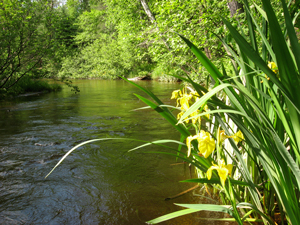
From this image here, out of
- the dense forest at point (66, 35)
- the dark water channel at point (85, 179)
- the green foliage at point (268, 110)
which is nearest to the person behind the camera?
the green foliage at point (268, 110)

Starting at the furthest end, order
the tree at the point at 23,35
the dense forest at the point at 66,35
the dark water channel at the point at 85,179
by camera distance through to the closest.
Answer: the tree at the point at 23,35 < the dense forest at the point at 66,35 < the dark water channel at the point at 85,179

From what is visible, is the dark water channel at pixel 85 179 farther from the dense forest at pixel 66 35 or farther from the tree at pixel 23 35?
the tree at pixel 23 35

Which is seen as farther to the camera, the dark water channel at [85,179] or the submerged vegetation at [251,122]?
the dark water channel at [85,179]

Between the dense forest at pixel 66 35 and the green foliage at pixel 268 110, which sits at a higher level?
the dense forest at pixel 66 35

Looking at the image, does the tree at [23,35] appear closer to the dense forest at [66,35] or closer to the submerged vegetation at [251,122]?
the dense forest at [66,35]

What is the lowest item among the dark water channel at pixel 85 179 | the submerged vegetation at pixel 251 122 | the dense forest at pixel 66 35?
the dark water channel at pixel 85 179

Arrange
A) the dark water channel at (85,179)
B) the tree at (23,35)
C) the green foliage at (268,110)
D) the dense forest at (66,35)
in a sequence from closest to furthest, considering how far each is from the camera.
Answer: the green foliage at (268,110)
the dark water channel at (85,179)
the dense forest at (66,35)
the tree at (23,35)

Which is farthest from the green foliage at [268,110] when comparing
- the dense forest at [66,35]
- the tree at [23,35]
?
the tree at [23,35]

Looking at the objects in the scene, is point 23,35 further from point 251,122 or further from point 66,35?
point 251,122

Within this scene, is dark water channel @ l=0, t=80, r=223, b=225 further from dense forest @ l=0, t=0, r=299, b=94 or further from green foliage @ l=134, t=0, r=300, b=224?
dense forest @ l=0, t=0, r=299, b=94

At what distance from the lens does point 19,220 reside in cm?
164

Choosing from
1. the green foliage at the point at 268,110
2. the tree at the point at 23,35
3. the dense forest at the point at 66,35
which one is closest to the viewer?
the green foliage at the point at 268,110

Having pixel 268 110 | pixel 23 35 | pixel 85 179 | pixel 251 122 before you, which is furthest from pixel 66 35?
pixel 251 122

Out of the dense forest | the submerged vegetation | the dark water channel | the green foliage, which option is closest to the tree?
the dense forest
